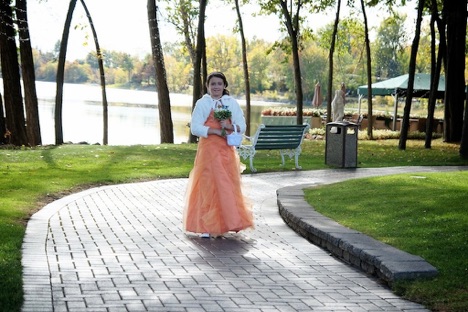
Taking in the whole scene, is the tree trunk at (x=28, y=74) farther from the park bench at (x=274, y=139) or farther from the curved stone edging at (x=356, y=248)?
the curved stone edging at (x=356, y=248)

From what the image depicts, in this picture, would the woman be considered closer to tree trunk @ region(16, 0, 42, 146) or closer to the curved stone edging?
the curved stone edging

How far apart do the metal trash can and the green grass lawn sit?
0.50 m

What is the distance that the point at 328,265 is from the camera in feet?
25.0

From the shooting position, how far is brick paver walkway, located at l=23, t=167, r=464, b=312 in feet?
19.8

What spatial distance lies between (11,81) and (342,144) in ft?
39.6

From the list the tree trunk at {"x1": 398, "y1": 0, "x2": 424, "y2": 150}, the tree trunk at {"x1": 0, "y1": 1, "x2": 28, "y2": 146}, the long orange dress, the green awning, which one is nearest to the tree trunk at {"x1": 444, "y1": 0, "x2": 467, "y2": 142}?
the tree trunk at {"x1": 398, "y1": 0, "x2": 424, "y2": 150}

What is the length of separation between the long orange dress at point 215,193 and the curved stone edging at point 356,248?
80 cm

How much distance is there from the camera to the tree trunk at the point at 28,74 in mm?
25250

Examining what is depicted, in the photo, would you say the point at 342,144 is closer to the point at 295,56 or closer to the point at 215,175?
the point at 215,175

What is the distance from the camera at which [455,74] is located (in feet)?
93.1

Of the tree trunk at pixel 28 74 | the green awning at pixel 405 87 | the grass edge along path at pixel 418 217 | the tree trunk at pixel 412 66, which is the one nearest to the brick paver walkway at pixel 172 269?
the grass edge along path at pixel 418 217

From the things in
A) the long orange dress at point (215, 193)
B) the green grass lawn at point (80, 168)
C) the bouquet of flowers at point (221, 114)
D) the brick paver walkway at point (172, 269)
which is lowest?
the green grass lawn at point (80, 168)

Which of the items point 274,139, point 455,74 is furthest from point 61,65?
point 455,74

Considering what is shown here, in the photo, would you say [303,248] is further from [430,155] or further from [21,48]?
[21,48]
